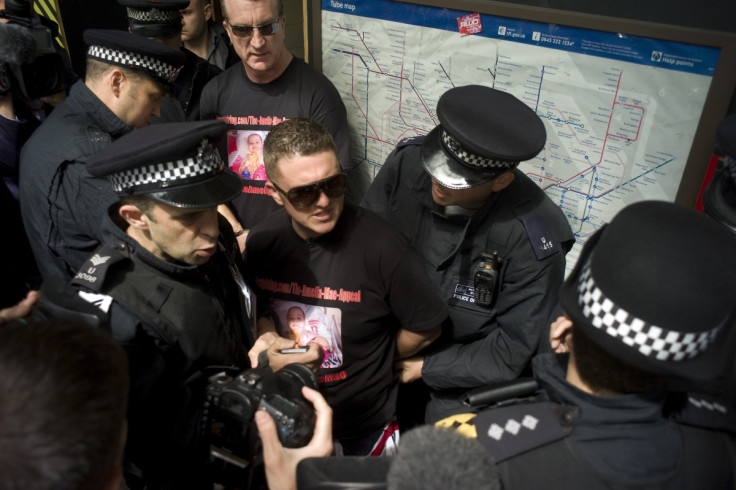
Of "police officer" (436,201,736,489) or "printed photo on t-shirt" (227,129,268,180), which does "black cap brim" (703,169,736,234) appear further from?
"printed photo on t-shirt" (227,129,268,180)

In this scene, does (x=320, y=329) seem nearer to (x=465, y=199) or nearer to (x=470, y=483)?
(x=465, y=199)

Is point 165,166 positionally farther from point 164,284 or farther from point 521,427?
point 521,427

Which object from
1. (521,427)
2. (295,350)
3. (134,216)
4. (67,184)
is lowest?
(295,350)

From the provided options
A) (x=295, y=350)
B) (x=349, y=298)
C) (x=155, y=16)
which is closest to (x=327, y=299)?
(x=349, y=298)

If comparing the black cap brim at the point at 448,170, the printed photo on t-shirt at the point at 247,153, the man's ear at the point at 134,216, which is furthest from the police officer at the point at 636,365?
the printed photo on t-shirt at the point at 247,153

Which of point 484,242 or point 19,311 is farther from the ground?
point 19,311

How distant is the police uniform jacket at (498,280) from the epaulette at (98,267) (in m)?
1.44

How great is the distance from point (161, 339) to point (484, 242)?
58.4 inches

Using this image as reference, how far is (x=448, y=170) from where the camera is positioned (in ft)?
7.79

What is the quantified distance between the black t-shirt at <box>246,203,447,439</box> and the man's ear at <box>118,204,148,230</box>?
0.57m

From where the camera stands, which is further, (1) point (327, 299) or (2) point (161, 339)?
(1) point (327, 299)

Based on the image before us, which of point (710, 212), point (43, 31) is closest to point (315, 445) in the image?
point (710, 212)

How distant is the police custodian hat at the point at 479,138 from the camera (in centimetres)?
224

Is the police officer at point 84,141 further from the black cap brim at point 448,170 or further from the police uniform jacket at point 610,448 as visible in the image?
the police uniform jacket at point 610,448
